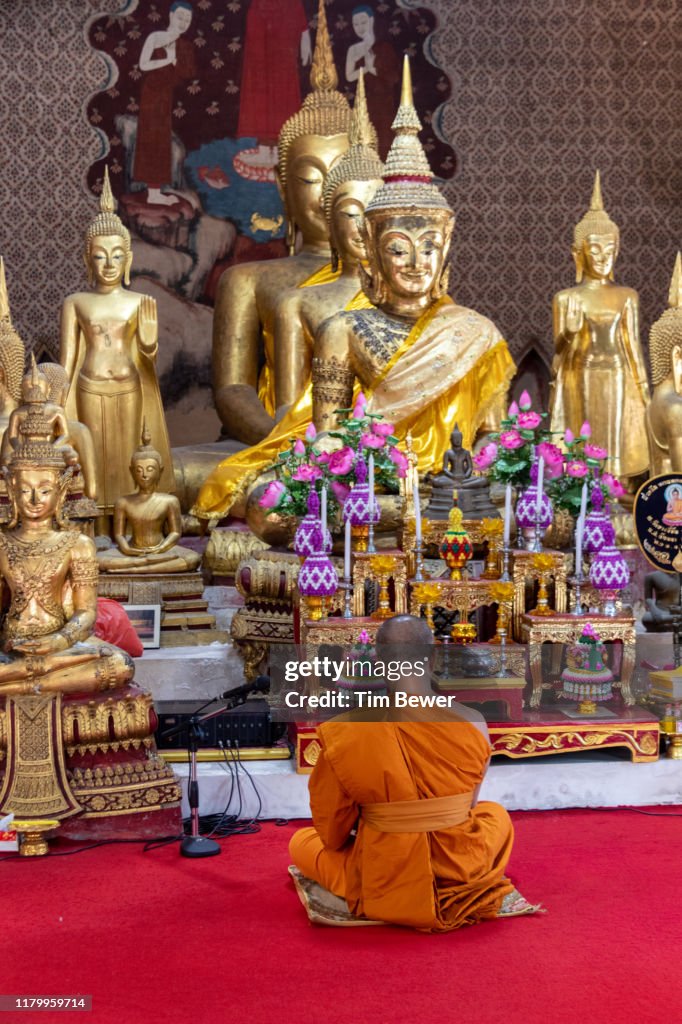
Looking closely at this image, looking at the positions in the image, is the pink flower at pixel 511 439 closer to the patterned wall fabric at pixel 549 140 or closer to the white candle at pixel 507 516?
the white candle at pixel 507 516

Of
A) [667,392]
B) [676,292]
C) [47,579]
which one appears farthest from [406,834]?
[676,292]

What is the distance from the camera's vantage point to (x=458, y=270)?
8781mm

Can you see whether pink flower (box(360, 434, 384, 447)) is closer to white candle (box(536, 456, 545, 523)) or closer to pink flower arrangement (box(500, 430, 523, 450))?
pink flower arrangement (box(500, 430, 523, 450))

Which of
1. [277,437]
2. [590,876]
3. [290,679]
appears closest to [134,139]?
[277,437]

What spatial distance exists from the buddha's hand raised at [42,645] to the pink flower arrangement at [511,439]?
1739mm

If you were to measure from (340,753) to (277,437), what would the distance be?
3.64 metres

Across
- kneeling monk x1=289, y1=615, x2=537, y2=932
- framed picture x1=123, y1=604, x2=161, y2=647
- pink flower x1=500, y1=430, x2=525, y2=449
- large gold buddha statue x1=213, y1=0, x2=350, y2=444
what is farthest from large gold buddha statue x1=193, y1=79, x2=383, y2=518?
kneeling monk x1=289, y1=615, x2=537, y2=932

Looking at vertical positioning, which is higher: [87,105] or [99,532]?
[87,105]

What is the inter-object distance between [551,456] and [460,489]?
358 mm

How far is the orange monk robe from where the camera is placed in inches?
139

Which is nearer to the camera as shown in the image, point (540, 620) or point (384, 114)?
point (540, 620)

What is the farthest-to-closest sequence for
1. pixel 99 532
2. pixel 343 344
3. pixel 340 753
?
pixel 99 532 < pixel 343 344 < pixel 340 753

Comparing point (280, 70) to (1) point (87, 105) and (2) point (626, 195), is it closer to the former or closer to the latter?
(1) point (87, 105)

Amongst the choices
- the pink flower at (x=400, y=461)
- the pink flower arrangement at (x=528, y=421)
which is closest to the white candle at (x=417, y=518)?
the pink flower at (x=400, y=461)
